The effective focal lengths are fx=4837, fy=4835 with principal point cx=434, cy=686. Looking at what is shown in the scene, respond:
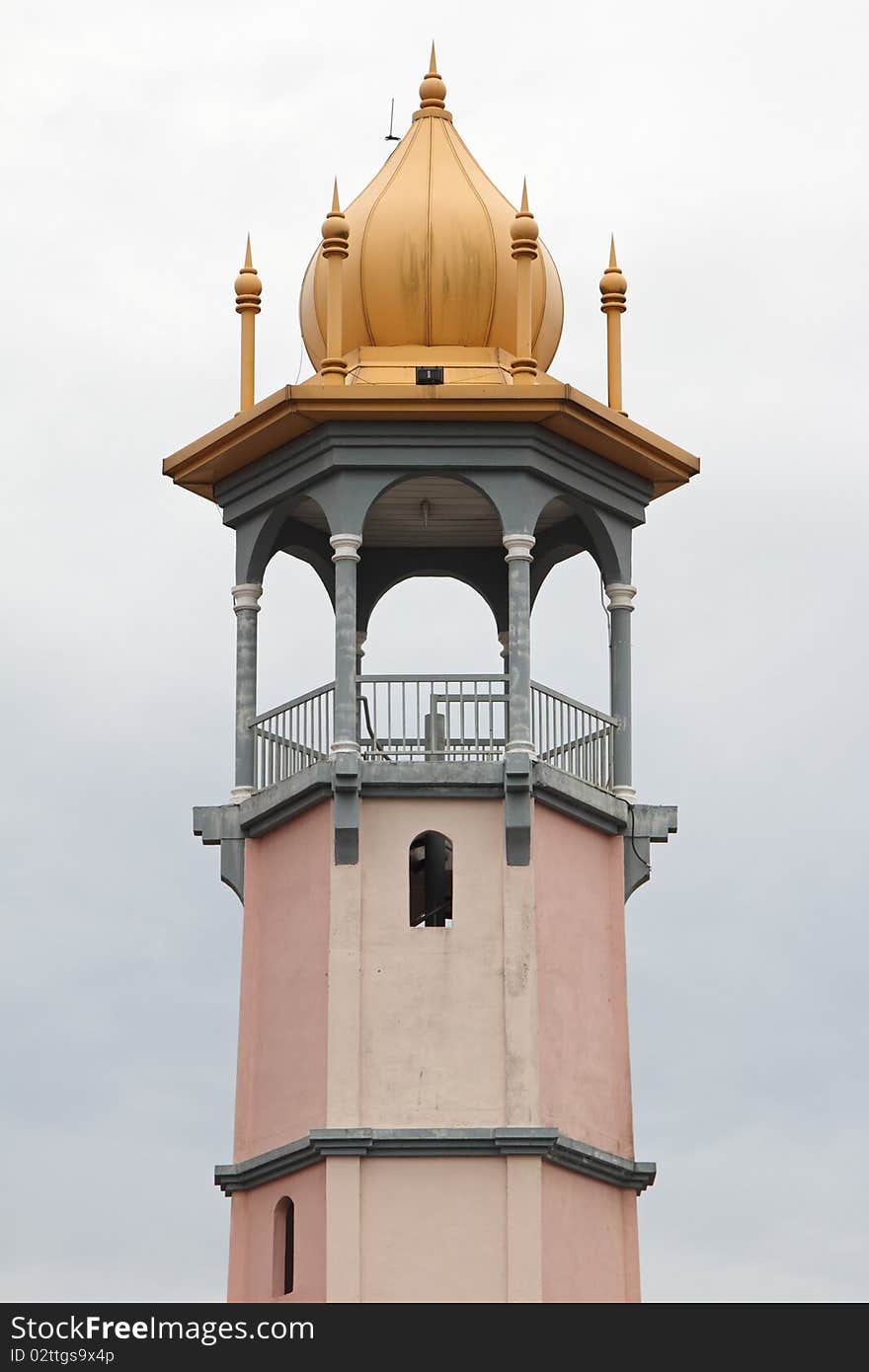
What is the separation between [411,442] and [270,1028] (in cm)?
727

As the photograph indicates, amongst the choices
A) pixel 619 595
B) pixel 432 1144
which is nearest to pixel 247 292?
pixel 619 595

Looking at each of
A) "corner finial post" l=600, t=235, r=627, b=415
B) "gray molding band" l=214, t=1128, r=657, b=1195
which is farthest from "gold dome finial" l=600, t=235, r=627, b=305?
"gray molding band" l=214, t=1128, r=657, b=1195

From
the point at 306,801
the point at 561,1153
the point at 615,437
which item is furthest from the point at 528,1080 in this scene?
the point at 615,437

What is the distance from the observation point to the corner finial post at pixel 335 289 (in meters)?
58.5

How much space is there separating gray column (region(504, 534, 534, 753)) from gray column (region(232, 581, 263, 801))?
333cm

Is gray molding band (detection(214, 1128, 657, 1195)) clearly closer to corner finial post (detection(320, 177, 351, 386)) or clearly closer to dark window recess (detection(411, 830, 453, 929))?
dark window recess (detection(411, 830, 453, 929))

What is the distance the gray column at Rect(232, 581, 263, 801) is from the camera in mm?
59406

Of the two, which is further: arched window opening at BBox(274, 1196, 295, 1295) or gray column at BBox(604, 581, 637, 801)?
gray column at BBox(604, 581, 637, 801)

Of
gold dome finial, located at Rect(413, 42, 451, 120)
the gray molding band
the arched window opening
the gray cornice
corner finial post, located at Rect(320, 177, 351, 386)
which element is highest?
gold dome finial, located at Rect(413, 42, 451, 120)

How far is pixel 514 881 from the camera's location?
2263 inches

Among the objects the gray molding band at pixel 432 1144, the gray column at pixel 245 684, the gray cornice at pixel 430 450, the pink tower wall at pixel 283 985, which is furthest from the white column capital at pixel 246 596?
the gray molding band at pixel 432 1144

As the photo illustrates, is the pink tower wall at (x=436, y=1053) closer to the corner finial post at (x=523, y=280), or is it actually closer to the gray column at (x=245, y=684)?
the gray column at (x=245, y=684)
